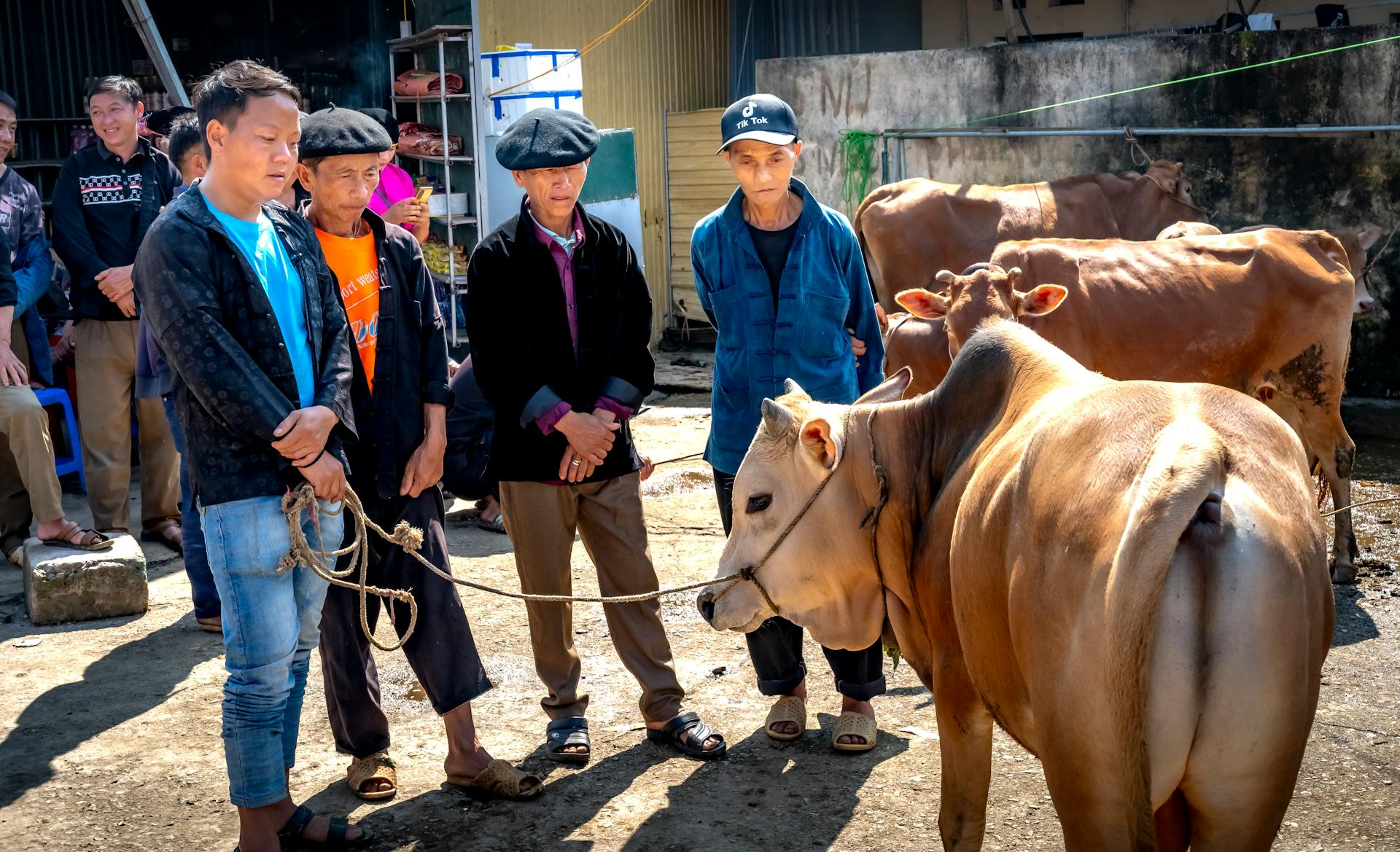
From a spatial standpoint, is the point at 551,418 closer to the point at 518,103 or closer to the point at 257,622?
the point at 257,622

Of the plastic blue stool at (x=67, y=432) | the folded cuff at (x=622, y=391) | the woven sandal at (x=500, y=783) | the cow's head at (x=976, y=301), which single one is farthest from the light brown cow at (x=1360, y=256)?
the plastic blue stool at (x=67, y=432)

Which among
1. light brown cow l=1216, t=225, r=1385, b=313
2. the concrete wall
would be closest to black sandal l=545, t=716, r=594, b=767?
light brown cow l=1216, t=225, r=1385, b=313

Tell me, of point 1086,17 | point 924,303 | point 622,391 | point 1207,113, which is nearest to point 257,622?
point 622,391

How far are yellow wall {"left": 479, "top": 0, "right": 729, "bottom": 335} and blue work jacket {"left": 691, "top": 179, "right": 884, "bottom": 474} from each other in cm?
761

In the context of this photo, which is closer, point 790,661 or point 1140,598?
point 1140,598

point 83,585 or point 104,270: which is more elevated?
point 104,270

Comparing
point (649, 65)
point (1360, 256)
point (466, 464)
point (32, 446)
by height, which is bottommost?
point (466, 464)

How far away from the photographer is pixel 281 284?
11.7ft

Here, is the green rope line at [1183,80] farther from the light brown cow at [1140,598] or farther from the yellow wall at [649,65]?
the light brown cow at [1140,598]

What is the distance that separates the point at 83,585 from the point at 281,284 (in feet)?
10.3

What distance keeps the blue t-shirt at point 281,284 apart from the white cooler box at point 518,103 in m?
7.32

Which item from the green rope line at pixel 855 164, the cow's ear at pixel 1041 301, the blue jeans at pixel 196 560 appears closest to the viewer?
the blue jeans at pixel 196 560

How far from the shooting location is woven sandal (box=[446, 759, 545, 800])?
13.9 feet

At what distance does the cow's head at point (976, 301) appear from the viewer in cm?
600
